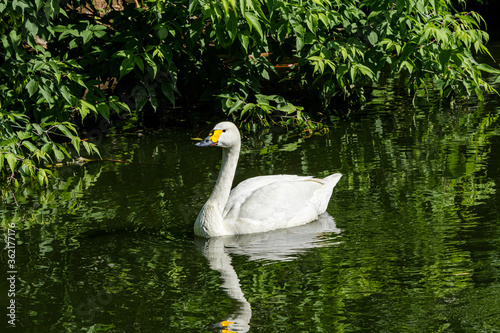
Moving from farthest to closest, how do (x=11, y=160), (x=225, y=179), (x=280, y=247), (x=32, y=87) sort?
(x=32, y=87)
(x=11, y=160)
(x=225, y=179)
(x=280, y=247)

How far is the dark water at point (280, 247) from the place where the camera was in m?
5.02

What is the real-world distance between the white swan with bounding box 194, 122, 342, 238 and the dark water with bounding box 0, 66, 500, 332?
139mm

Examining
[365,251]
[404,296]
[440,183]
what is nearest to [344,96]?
[440,183]

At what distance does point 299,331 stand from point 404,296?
0.85 metres

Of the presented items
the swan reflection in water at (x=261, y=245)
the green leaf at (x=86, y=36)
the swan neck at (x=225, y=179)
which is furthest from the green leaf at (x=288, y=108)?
the swan neck at (x=225, y=179)

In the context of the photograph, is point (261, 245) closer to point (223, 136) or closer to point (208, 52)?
point (223, 136)

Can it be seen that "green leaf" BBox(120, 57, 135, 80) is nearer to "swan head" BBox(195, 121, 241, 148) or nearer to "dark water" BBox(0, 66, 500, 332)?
"dark water" BBox(0, 66, 500, 332)

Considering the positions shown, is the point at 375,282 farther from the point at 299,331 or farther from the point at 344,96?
the point at 344,96

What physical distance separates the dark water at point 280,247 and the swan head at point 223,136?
0.85 m

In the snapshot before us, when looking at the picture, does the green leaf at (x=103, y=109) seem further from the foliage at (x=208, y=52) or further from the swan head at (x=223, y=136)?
the swan head at (x=223, y=136)

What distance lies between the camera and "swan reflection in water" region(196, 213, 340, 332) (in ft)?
18.8

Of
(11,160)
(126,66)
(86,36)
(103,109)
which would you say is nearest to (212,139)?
(11,160)

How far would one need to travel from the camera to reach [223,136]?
22.1 feet

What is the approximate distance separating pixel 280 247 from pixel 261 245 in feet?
0.62
